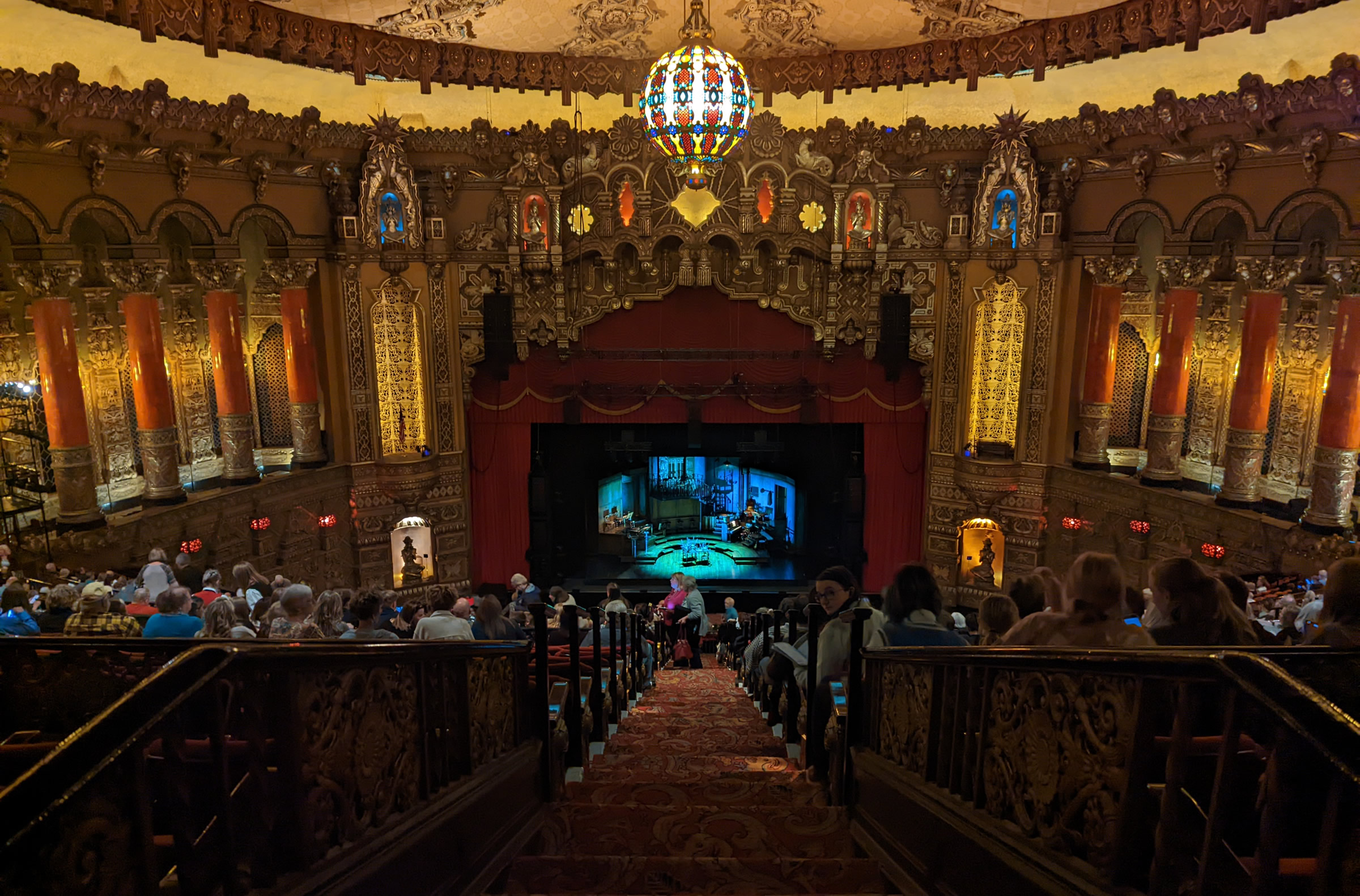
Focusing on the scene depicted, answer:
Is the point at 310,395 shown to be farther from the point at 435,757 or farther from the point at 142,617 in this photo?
the point at 435,757

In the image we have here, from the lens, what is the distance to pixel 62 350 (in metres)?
9.56

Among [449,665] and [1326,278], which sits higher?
[1326,278]

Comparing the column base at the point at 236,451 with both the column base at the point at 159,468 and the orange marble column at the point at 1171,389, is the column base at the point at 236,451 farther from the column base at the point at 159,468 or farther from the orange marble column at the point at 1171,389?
the orange marble column at the point at 1171,389

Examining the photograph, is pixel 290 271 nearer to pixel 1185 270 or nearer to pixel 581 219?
pixel 581 219

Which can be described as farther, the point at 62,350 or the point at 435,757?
the point at 62,350

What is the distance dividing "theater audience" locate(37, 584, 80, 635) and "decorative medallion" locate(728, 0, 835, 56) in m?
8.81

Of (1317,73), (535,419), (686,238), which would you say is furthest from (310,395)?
(1317,73)

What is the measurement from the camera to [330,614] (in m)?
6.26

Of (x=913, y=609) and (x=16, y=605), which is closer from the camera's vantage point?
(x=913, y=609)

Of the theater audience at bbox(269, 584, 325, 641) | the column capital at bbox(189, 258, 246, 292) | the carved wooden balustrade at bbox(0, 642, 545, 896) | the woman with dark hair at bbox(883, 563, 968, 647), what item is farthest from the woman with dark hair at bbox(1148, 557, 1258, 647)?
the column capital at bbox(189, 258, 246, 292)

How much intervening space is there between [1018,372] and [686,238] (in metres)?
5.14

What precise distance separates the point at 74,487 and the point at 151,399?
152 centimetres

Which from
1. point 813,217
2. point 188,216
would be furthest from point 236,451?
point 813,217

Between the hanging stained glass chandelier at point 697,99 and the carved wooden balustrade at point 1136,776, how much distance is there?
424 centimetres
